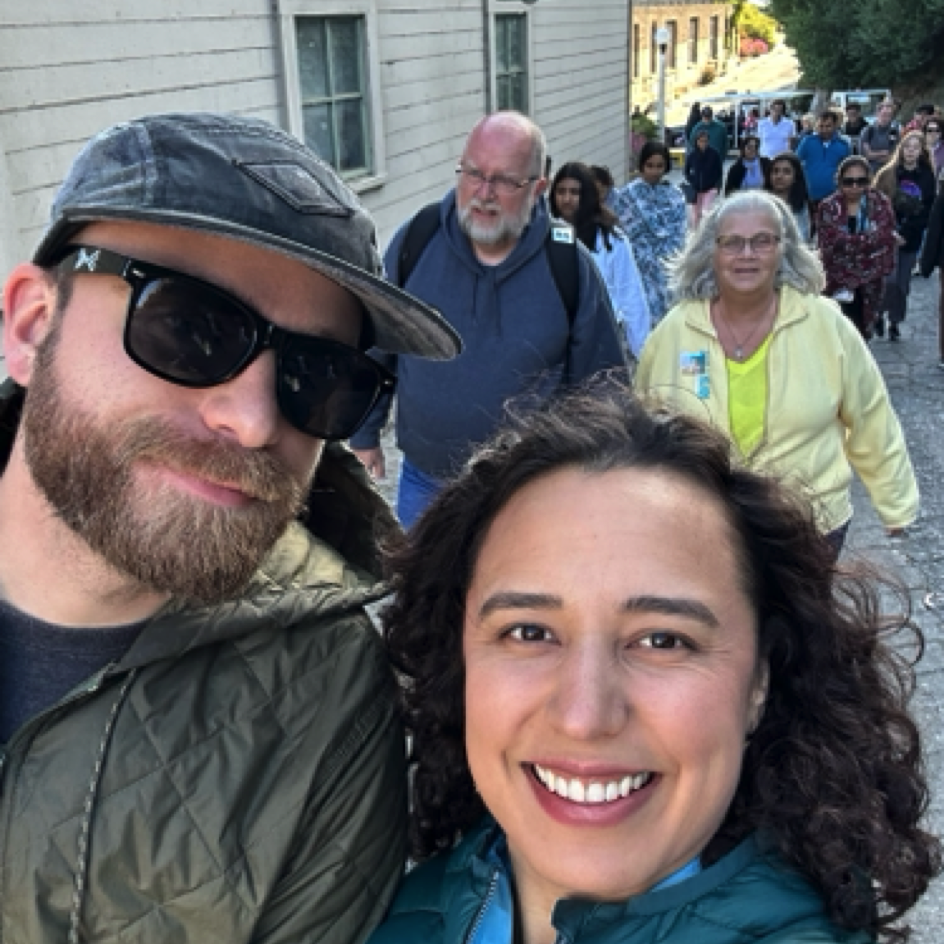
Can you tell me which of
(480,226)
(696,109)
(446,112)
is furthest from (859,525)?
(696,109)

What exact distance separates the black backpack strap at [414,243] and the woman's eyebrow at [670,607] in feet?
8.52

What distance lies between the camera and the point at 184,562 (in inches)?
50.4

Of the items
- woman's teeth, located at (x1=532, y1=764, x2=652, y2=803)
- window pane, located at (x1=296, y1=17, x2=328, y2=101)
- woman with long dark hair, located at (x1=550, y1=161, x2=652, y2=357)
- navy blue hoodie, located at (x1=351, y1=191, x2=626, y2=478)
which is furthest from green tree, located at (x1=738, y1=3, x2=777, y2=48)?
woman's teeth, located at (x1=532, y1=764, x2=652, y2=803)

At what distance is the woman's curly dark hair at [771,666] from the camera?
1.38m

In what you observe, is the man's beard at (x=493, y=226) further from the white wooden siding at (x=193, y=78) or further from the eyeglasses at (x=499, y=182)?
the white wooden siding at (x=193, y=78)

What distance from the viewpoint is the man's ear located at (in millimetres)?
1414

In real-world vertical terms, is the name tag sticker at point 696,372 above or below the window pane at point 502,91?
below

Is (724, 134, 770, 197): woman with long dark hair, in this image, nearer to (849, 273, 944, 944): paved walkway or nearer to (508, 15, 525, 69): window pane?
(508, 15, 525, 69): window pane

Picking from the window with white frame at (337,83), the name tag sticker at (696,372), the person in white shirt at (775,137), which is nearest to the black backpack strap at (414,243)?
the name tag sticker at (696,372)

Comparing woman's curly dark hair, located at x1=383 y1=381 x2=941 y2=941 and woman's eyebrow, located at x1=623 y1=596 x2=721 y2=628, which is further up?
woman's eyebrow, located at x1=623 y1=596 x2=721 y2=628

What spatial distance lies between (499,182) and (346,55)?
13.4 ft

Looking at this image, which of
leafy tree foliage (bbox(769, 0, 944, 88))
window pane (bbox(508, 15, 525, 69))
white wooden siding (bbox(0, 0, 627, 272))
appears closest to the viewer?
white wooden siding (bbox(0, 0, 627, 272))

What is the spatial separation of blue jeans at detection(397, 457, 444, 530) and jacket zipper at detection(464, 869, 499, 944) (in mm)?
2249

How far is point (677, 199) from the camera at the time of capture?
734cm
